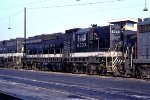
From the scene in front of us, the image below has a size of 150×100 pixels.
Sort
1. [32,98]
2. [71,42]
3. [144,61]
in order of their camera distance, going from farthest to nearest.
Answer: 1. [71,42]
2. [144,61]
3. [32,98]

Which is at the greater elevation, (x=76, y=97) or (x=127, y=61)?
(x=127, y=61)

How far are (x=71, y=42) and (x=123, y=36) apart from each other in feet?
22.8

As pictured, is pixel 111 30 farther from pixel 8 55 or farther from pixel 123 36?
pixel 8 55

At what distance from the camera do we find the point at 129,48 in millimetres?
25250

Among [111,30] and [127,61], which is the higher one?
[111,30]

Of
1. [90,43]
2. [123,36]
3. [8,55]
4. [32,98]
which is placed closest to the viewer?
[32,98]

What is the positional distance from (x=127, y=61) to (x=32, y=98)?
42.0 ft

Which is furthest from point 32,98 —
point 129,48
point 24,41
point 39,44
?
point 24,41

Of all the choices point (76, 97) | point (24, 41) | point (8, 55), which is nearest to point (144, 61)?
point (76, 97)

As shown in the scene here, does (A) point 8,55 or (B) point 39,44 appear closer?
(B) point 39,44

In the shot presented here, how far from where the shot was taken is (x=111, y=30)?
26.8 meters

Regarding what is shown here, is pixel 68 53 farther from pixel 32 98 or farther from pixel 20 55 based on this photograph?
pixel 32 98

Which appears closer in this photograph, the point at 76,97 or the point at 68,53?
the point at 76,97

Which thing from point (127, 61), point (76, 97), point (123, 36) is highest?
point (123, 36)
